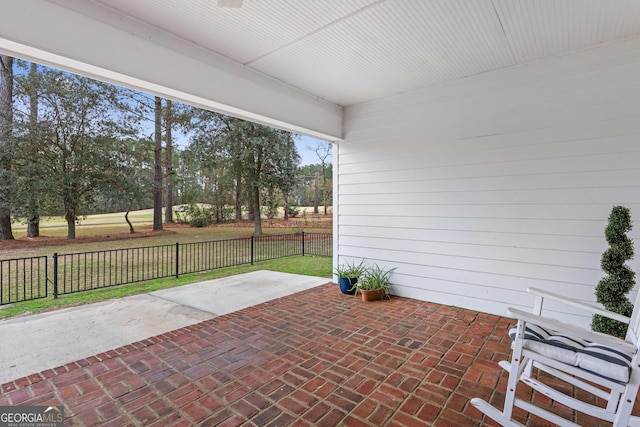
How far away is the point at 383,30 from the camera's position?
2.57 meters

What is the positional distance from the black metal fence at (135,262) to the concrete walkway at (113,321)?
43.7 inches

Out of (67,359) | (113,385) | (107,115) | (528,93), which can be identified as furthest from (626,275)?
(107,115)

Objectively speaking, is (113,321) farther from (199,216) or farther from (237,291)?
(199,216)

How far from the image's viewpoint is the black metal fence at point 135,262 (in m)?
4.46

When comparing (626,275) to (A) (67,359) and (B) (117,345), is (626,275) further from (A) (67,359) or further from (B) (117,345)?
(A) (67,359)

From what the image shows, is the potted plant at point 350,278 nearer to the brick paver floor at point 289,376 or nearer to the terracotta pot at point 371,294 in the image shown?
the terracotta pot at point 371,294

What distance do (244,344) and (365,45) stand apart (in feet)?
10.0

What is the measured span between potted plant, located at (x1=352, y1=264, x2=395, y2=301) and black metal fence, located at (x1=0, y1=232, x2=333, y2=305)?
349 centimetres

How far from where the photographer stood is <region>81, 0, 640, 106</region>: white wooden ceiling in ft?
7.36

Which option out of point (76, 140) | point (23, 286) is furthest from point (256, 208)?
point (23, 286)

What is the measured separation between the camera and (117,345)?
2.67 meters

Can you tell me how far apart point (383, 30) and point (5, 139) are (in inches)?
316

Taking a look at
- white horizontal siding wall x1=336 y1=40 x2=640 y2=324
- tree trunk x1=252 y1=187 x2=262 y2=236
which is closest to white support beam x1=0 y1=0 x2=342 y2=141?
white horizontal siding wall x1=336 y1=40 x2=640 y2=324

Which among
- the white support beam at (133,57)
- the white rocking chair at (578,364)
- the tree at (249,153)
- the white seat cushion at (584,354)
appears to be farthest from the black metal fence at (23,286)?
the white seat cushion at (584,354)
